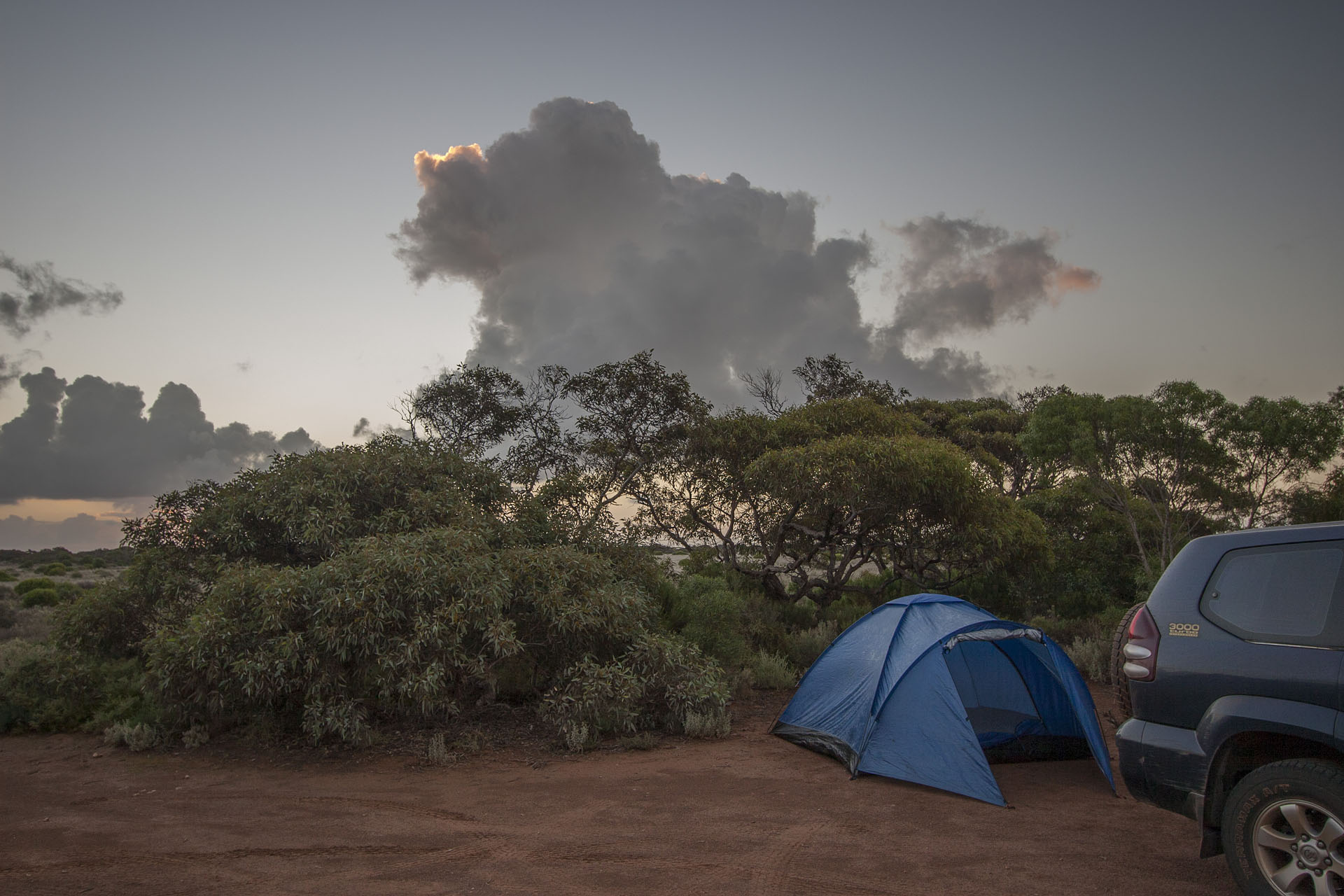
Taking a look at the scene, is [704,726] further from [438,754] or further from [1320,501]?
[1320,501]

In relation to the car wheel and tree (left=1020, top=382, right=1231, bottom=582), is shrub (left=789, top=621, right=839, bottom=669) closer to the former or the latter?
tree (left=1020, top=382, right=1231, bottom=582)

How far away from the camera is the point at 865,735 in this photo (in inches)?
306

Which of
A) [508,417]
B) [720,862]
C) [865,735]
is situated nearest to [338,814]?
[720,862]

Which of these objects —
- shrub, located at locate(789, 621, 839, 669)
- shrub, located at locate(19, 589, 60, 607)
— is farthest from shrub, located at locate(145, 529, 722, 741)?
shrub, located at locate(19, 589, 60, 607)

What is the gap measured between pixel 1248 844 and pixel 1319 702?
34.3 inches

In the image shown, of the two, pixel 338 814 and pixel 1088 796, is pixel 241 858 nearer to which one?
pixel 338 814

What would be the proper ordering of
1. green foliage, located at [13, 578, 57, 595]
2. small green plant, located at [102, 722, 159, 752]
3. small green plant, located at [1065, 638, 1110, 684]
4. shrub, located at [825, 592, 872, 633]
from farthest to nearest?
green foliage, located at [13, 578, 57, 595]
shrub, located at [825, 592, 872, 633]
small green plant, located at [1065, 638, 1110, 684]
small green plant, located at [102, 722, 159, 752]

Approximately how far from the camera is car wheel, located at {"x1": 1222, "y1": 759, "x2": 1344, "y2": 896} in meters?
3.96

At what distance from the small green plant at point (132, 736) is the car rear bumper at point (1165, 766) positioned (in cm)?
962

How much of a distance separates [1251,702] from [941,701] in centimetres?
350

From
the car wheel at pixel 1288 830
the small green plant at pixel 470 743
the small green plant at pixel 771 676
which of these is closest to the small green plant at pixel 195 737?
the small green plant at pixel 470 743

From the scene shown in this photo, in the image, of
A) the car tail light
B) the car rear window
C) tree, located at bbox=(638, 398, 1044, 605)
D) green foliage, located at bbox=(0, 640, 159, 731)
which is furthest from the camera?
tree, located at bbox=(638, 398, 1044, 605)

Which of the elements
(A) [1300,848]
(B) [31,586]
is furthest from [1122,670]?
(B) [31,586]

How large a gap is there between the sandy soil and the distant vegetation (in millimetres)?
862
